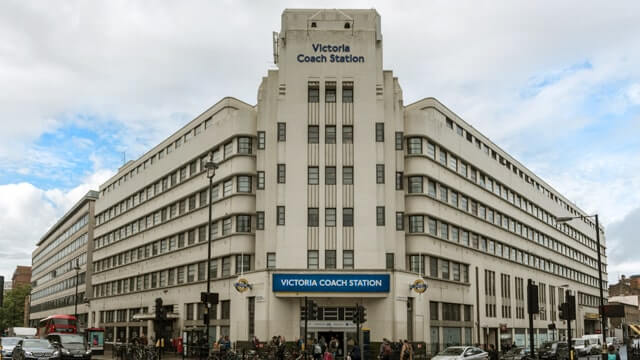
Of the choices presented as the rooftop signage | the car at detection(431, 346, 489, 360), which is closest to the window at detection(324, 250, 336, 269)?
the car at detection(431, 346, 489, 360)

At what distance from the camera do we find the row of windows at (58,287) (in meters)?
104

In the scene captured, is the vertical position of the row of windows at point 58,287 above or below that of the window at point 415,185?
below

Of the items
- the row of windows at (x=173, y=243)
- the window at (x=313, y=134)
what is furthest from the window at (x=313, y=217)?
the row of windows at (x=173, y=243)

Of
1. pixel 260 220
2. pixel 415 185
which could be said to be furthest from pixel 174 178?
pixel 415 185

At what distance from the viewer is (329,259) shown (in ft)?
166

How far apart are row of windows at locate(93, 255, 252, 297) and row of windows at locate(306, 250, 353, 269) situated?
19.2 ft

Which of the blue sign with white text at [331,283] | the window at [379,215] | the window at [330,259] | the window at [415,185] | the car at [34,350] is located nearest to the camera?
the car at [34,350]

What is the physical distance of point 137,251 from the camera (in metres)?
77.1

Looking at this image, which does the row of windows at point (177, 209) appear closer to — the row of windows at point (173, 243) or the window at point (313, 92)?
the row of windows at point (173, 243)

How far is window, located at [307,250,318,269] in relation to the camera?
50344 millimetres

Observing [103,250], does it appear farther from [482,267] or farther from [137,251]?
[482,267]

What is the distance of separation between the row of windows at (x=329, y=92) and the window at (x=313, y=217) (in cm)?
817

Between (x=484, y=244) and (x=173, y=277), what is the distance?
29.6 m

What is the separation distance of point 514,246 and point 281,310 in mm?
37011
